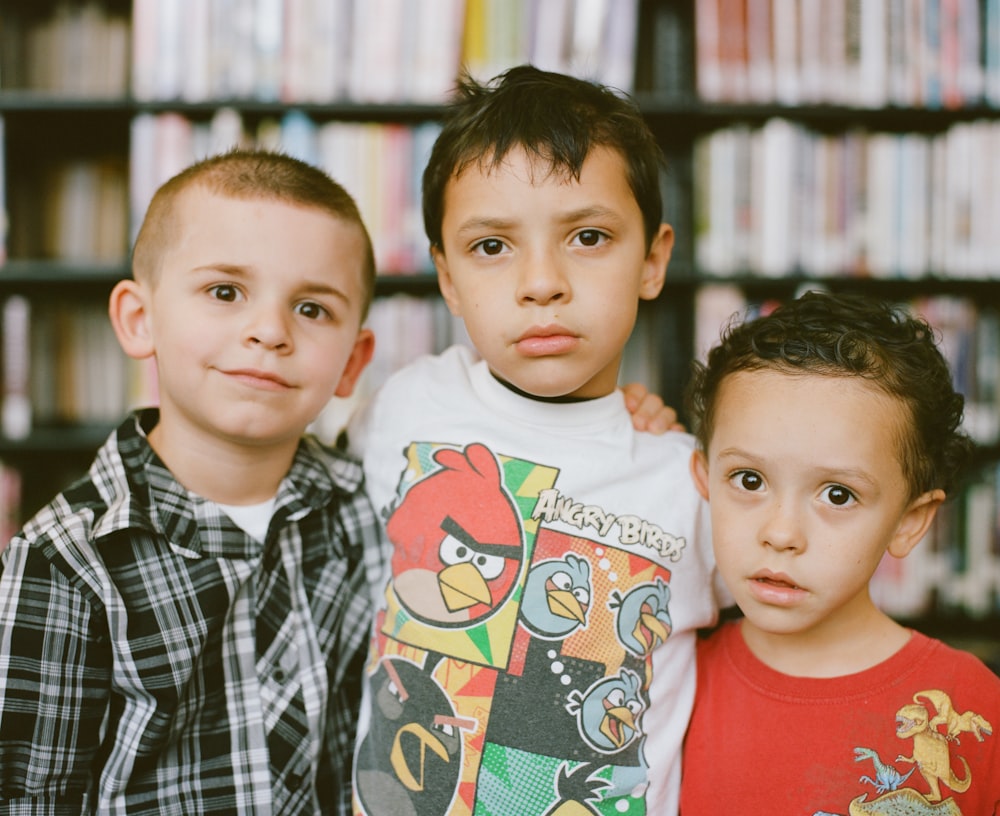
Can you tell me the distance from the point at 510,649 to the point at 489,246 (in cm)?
47

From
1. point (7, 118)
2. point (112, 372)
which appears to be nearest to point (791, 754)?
point (112, 372)

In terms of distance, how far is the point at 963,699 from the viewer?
879 millimetres

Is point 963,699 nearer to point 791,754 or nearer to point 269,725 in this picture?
point 791,754

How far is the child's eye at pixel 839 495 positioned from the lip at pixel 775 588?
92 mm

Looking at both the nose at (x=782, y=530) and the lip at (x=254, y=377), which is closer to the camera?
the nose at (x=782, y=530)

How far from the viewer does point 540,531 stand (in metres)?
0.98

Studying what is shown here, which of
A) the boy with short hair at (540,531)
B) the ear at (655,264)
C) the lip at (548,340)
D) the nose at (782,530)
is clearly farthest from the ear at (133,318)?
the nose at (782,530)

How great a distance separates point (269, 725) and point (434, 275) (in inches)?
47.4

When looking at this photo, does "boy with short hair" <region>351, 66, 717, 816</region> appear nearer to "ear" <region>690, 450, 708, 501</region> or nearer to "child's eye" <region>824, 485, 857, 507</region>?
"ear" <region>690, 450, 708, 501</region>

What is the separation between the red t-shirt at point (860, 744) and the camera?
2.81ft

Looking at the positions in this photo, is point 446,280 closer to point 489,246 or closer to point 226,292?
point 489,246

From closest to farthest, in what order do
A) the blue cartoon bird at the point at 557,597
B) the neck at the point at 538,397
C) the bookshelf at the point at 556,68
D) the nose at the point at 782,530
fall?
the nose at the point at 782,530 < the blue cartoon bird at the point at 557,597 < the neck at the point at 538,397 < the bookshelf at the point at 556,68

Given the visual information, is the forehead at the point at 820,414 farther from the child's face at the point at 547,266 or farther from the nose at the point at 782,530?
the child's face at the point at 547,266

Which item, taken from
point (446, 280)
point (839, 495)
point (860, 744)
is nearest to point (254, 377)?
point (446, 280)
